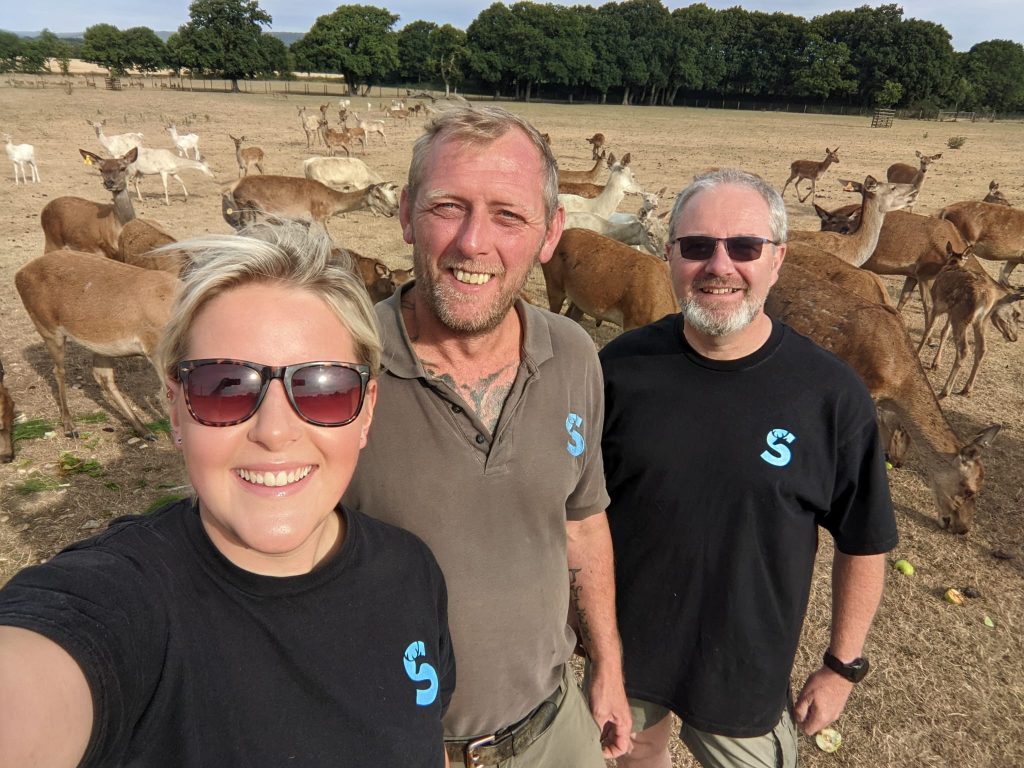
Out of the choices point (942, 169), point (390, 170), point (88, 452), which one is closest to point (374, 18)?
point (390, 170)

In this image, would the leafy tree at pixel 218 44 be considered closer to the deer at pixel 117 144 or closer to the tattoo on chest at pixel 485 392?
the deer at pixel 117 144

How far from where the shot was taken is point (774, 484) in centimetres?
197

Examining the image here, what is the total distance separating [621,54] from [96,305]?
86321mm

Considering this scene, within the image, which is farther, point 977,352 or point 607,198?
point 607,198

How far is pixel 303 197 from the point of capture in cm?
1348

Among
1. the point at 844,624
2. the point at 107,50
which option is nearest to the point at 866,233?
the point at 844,624

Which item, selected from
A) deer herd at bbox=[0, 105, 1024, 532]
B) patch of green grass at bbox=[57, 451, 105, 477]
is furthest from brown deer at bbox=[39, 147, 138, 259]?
patch of green grass at bbox=[57, 451, 105, 477]

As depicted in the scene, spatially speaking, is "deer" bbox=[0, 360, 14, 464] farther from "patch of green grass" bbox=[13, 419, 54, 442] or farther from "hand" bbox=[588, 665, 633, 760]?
"hand" bbox=[588, 665, 633, 760]

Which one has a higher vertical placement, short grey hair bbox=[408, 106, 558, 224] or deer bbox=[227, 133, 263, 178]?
short grey hair bbox=[408, 106, 558, 224]

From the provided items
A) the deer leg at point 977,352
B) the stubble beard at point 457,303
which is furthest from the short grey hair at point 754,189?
the deer leg at point 977,352

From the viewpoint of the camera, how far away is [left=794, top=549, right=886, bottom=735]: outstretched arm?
2.14 metres

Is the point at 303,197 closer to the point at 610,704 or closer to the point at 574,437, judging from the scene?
the point at 574,437

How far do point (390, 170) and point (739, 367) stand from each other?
2254cm

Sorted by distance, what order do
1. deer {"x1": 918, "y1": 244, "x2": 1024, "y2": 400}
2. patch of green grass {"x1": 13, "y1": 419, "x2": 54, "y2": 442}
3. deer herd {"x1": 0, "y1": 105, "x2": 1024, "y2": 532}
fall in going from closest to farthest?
deer herd {"x1": 0, "y1": 105, "x2": 1024, "y2": 532}, patch of green grass {"x1": 13, "y1": 419, "x2": 54, "y2": 442}, deer {"x1": 918, "y1": 244, "x2": 1024, "y2": 400}
